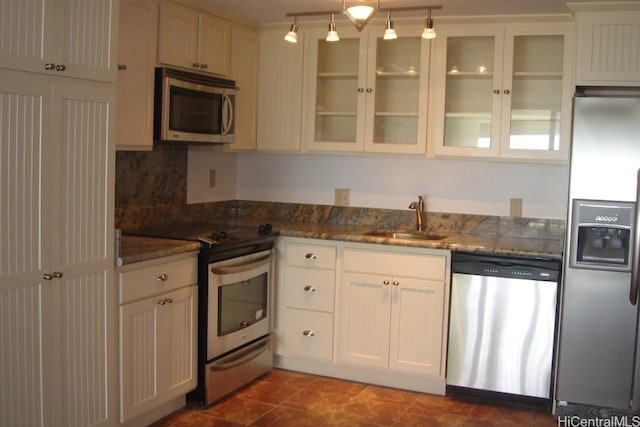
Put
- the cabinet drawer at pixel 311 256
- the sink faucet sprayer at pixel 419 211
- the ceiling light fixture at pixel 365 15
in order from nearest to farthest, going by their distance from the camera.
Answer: the ceiling light fixture at pixel 365 15
the cabinet drawer at pixel 311 256
the sink faucet sprayer at pixel 419 211

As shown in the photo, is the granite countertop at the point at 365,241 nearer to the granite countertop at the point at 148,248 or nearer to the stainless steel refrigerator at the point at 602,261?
the granite countertop at the point at 148,248

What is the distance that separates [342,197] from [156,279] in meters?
1.78

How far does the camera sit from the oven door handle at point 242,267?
11.9 ft

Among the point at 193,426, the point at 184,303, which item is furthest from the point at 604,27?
the point at 193,426

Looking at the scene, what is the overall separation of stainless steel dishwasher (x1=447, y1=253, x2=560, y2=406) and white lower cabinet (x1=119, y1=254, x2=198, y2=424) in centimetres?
147

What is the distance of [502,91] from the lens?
4012 mm

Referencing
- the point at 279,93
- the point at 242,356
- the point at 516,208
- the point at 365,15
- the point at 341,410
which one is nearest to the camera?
the point at 365,15

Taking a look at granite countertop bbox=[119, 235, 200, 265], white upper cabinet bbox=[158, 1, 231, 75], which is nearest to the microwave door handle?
white upper cabinet bbox=[158, 1, 231, 75]

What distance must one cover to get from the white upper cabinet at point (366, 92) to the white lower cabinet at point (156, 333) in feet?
4.67

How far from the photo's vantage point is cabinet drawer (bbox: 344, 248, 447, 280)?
3836mm

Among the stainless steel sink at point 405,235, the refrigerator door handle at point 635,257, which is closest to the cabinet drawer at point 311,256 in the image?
the stainless steel sink at point 405,235

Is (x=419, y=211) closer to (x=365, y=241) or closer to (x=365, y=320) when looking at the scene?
(x=365, y=241)

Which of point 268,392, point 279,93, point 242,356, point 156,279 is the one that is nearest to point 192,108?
point 279,93

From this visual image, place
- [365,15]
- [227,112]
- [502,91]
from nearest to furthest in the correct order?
[365,15], [502,91], [227,112]
